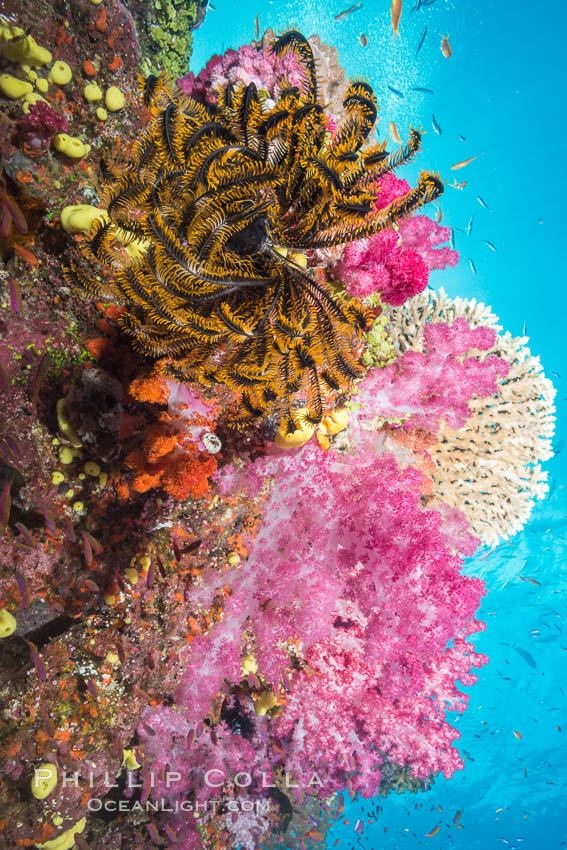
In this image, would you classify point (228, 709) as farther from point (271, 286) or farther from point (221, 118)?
point (221, 118)

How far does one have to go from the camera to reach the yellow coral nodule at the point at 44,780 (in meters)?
4.13

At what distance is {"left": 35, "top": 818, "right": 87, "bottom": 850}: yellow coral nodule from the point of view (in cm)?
432

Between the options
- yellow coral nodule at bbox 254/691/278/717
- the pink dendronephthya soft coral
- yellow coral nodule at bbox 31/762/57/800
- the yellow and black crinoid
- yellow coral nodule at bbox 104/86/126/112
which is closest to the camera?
the yellow and black crinoid

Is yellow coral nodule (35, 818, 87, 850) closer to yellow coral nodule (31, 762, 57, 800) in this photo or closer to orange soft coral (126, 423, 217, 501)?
yellow coral nodule (31, 762, 57, 800)

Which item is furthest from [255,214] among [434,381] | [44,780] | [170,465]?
[44,780]

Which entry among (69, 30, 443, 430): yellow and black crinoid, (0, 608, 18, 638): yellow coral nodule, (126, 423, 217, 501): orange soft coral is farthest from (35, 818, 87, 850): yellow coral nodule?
(69, 30, 443, 430): yellow and black crinoid

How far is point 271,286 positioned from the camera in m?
2.71

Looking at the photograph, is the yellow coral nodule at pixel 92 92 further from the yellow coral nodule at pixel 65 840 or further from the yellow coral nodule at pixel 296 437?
the yellow coral nodule at pixel 65 840

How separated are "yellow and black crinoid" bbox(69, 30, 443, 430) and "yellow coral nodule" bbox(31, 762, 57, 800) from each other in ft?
14.8

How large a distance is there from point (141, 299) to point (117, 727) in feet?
15.3

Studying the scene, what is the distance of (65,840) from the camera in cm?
450

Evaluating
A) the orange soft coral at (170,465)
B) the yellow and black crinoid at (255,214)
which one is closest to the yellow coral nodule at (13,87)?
the yellow and black crinoid at (255,214)

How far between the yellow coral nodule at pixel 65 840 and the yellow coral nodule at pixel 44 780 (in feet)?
1.89

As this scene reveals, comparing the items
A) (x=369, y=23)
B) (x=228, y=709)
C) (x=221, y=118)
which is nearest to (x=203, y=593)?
(x=228, y=709)
